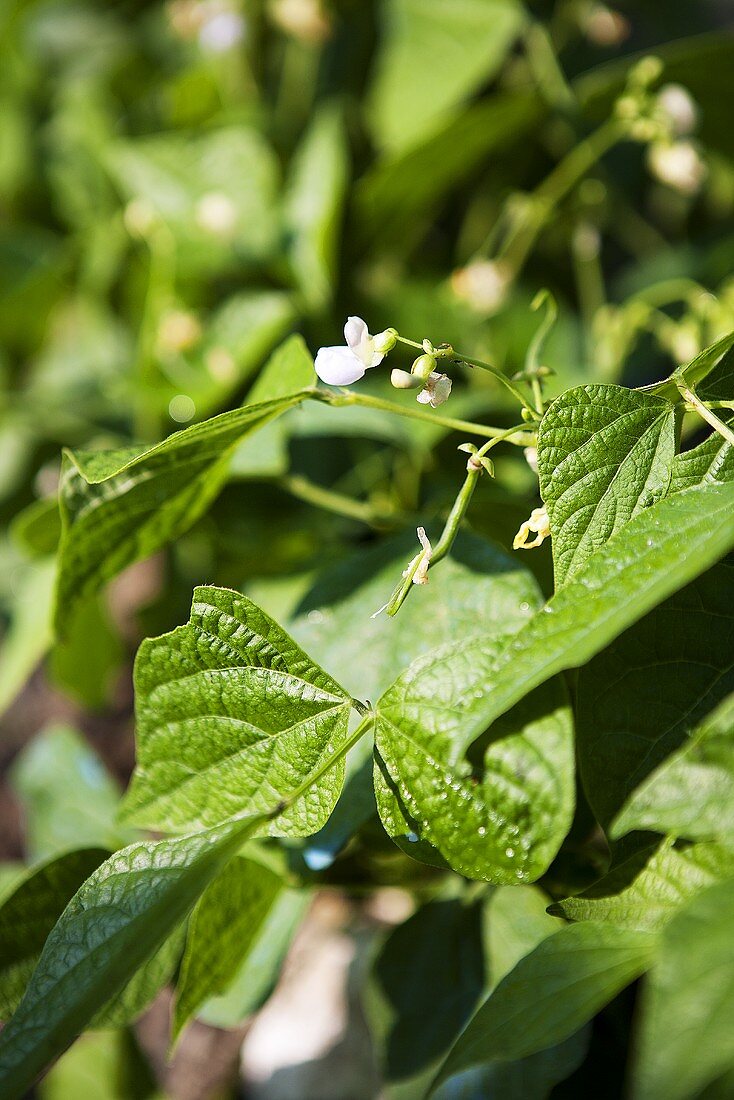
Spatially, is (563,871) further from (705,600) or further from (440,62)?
(440,62)

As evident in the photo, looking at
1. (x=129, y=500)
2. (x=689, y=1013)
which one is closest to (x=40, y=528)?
(x=129, y=500)

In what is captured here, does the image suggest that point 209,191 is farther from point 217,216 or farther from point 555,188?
point 555,188

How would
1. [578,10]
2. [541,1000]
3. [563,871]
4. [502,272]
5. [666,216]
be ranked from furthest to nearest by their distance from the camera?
[666,216]
[578,10]
[502,272]
[563,871]
[541,1000]

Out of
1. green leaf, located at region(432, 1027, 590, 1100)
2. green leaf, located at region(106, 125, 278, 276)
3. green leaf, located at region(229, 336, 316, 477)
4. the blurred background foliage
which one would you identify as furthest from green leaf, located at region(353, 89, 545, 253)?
green leaf, located at region(432, 1027, 590, 1100)

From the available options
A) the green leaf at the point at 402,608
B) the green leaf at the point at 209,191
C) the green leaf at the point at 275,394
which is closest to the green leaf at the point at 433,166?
the green leaf at the point at 209,191

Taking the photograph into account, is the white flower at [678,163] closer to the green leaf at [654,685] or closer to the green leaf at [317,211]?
the green leaf at [317,211]

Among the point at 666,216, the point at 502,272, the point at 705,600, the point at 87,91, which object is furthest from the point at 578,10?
the point at 705,600

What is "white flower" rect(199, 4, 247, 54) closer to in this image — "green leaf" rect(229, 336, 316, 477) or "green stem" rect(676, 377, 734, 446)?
"green leaf" rect(229, 336, 316, 477)
